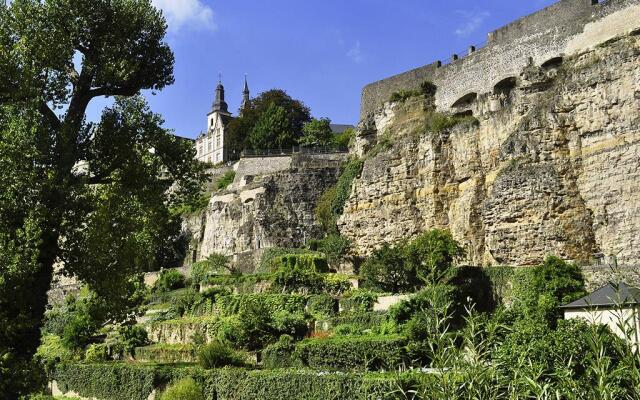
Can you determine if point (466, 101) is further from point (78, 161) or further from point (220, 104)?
point (220, 104)

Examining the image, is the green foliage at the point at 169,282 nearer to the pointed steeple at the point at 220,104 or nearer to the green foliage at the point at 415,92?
the green foliage at the point at 415,92

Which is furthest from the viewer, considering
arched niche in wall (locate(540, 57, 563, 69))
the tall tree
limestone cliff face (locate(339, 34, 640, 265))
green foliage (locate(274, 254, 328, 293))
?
green foliage (locate(274, 254, 328, 293))

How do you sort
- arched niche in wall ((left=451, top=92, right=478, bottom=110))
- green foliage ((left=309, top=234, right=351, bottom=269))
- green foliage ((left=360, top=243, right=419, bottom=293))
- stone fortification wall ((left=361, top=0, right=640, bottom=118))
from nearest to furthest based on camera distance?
green foliage ((left=360, top=243, right=419, bottom=293)) → stone fortification wall ((left=361, top=0, right=640, bottom=118)) → arched niche in wall ((left=451, top=92, right=478, bottom=110)) → green foliage ((left=309, top=234, right=351, bottom=269))

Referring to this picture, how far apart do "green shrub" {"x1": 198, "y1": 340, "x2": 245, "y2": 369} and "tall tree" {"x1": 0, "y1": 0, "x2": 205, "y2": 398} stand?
7369 millimetres

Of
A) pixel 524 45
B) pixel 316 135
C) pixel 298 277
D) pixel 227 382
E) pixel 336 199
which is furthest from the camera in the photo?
pixel 316 135

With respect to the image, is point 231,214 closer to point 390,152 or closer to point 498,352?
point 390,152

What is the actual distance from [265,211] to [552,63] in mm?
18141

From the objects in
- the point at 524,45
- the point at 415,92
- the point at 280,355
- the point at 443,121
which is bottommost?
the point at 280,355

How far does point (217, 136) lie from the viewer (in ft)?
218

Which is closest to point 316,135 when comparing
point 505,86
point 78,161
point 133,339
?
point 505,86

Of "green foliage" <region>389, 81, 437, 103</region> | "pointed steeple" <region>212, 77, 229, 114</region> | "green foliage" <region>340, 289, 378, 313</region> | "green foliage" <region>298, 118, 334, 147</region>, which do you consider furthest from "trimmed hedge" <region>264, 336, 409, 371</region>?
"pointed steeple" <region>212, 77, 229, 114</region>

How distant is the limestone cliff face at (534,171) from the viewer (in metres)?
24.4

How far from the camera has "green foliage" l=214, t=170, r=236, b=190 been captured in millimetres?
48750

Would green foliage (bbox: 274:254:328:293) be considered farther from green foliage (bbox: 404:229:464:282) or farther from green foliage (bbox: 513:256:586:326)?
green foliage (bbox: 513:256:586:326)
